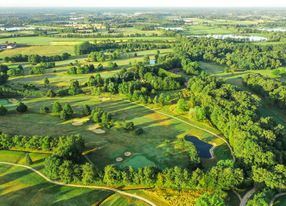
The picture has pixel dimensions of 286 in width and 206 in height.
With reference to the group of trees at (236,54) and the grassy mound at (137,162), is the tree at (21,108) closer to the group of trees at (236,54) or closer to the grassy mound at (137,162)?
the grassy mound at (137,162)

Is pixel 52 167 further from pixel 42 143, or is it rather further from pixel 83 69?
pixel 83 69

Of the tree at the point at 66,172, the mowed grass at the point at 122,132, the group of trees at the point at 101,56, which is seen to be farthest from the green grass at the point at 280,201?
the group of trees at the point at 101,56

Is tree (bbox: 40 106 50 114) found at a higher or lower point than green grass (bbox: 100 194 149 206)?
higher

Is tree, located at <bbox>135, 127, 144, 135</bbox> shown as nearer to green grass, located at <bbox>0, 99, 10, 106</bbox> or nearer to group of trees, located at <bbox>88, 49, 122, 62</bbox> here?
green grass, located at <bbox>0, 99, 10, 106</bbox>

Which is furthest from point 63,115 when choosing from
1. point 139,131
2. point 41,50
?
point 41,50

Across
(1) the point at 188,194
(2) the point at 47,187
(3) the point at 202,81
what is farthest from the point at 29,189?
(3) the point at 202,81

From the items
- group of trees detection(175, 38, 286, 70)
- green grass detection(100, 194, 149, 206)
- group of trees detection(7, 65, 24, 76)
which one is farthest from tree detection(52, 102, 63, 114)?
group of trees detection(175, 38, 286, 70)

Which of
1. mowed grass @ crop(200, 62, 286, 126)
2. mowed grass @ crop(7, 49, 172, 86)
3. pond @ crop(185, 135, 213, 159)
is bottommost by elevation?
pond @ crop(185, 135, 213, 159)
